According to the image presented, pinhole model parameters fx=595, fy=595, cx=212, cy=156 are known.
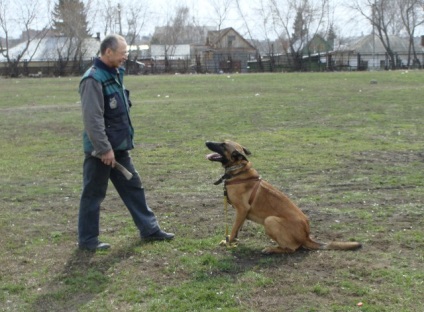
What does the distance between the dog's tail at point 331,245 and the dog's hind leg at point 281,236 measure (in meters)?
0.11

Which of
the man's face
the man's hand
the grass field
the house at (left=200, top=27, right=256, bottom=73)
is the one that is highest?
the house at (left=200, top=27, right=256, bottom=73)

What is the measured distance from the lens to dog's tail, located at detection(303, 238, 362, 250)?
5.66 metres

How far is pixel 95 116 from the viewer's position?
219 inches

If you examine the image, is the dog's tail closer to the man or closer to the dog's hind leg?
the dog's hind leg

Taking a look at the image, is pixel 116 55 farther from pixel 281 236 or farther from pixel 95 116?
pixel 281 236

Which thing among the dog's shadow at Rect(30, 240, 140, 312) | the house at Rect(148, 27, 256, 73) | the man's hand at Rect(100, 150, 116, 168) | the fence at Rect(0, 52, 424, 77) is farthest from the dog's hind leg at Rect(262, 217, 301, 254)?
the house at Rect(148, 27, 256, 73)

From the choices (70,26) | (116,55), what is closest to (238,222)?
(116,55)

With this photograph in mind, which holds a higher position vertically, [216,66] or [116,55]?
[116,55]

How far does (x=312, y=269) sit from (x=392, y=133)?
9.26 metres

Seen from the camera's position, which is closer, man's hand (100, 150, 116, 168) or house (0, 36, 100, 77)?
man's hand (100, 150, 116, 168)

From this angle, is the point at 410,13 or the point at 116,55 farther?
the point at 410,13

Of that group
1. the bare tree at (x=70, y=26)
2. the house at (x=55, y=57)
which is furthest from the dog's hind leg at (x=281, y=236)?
the bare tree at (x=70, y=26)

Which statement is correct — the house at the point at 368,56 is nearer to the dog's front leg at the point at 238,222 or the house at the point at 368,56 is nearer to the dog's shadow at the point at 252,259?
the dog's front leg at the point at 238,222

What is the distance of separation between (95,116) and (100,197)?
92cm
